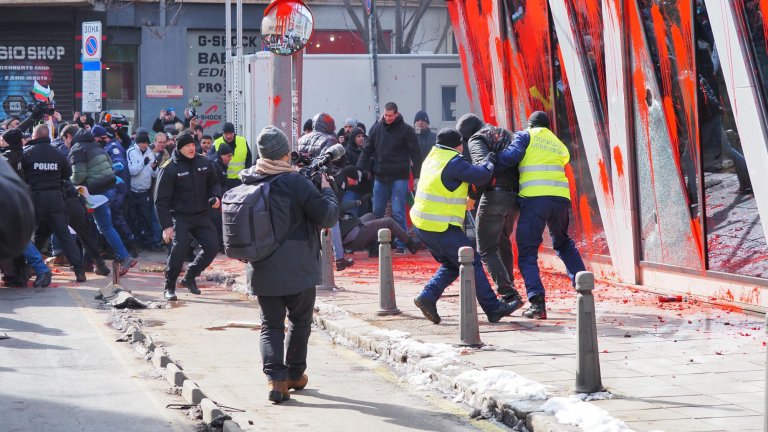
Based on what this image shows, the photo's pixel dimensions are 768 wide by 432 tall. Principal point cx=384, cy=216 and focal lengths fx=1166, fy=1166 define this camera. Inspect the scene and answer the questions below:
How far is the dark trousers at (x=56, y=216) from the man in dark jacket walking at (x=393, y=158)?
468cm

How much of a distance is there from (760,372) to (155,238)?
1330 cm

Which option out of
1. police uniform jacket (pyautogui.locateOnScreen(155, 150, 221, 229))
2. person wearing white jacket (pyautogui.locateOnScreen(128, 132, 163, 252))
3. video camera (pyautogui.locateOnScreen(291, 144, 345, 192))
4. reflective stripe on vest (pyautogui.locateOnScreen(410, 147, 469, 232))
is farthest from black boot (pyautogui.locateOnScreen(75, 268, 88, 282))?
video camera (pyautogui.locateOnScreen(291, 144, 345, 192))

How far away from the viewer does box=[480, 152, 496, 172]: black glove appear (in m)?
10.4

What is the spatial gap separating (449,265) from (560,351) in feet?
5.81

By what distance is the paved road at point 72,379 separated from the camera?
285 inches

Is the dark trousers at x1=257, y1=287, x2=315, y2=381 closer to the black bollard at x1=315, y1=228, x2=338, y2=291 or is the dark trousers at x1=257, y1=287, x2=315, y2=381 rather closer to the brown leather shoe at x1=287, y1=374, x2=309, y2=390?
the brown leather shoe at x1=287, y1=374, x2=309, y2=390

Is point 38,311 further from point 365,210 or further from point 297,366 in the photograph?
point 365,210

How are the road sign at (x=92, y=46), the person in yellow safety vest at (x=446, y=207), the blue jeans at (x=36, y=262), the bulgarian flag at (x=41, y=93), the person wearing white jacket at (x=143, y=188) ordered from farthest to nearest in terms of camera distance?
the bulgarian flag at (x=41, y=93)
the road sign at (x=92, y=46)
the person wearing white jacket at (x=143, y=188)
the blue jeans at (x=36, y=262)
the person in yellow safety vest at (x=446, y=207)

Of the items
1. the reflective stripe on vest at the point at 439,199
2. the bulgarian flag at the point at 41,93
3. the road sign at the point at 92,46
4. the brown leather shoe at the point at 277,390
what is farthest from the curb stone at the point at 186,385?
the bulgarian flag at the point at 41,93

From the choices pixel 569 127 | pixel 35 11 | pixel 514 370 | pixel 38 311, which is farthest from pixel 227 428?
pixel 35 11

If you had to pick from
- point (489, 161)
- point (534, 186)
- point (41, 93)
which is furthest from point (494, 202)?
point (41, 93)

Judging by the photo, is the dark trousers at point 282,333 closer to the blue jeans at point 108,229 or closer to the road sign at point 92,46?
the blue jeans at point 108,229

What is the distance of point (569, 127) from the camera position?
48.0ft

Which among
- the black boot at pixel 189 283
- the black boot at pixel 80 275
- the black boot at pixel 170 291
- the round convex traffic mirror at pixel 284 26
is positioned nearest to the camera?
the round convex traffic mirror at pixel 284 26
